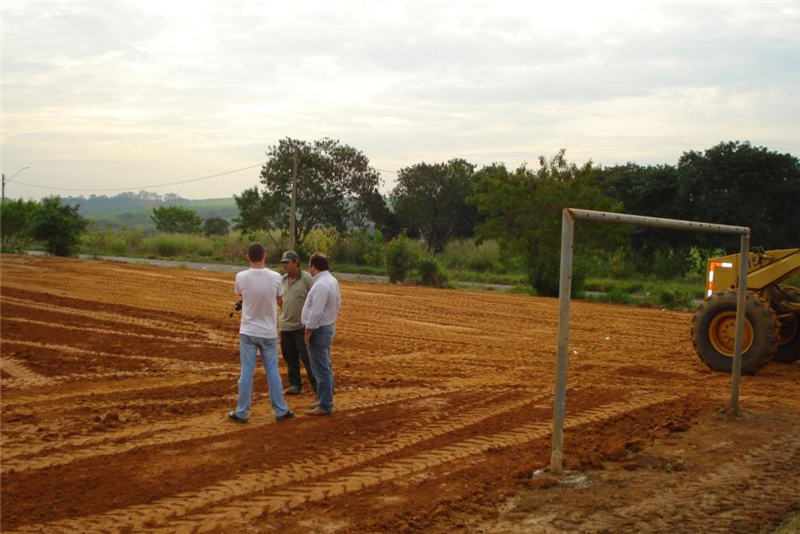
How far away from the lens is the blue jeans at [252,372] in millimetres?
8719

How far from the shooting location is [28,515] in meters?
5.91

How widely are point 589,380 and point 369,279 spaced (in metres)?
27.6

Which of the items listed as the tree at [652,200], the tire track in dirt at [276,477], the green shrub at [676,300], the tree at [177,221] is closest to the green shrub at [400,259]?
the green shrub at [676,300]

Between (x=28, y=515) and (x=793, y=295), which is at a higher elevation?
(x=793, y=295)

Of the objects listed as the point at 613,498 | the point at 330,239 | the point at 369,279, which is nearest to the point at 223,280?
the point at 369,279

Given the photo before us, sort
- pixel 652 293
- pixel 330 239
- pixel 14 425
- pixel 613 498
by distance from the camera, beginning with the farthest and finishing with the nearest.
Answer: pixel 330 239, pixel 652 293, pixel 14 425, pixel 613 498

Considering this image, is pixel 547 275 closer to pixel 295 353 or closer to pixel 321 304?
pixel 295 353

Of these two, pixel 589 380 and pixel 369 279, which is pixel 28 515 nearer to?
pixel 589 380

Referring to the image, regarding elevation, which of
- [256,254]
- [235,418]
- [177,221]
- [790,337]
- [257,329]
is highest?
[177,221]

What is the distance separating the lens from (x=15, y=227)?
144 feet

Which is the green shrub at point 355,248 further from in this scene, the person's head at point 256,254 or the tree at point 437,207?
the person's head at point 256,254

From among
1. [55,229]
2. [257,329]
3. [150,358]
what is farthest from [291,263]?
[55,229]

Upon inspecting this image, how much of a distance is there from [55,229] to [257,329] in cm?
3838

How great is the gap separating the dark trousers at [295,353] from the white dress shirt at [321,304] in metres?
0.95
